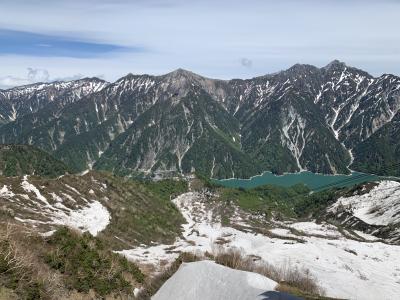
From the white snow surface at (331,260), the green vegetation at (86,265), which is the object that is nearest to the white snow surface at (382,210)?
the white snow surface at (331,260)

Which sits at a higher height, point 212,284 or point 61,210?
point 212,284

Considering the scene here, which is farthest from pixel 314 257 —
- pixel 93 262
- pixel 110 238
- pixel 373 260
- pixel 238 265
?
pixel 93 262

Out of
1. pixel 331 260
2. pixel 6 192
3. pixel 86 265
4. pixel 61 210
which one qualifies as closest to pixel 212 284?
pixel 86 265

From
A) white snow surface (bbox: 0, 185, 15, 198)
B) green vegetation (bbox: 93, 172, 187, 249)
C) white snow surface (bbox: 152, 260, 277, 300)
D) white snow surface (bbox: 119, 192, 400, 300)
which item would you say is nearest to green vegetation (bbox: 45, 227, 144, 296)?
white snow surface (bbox: 152, 260, 277, 300)

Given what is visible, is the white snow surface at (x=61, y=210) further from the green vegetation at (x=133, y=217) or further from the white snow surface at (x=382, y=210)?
the white snow surface at (x=382, y=210)

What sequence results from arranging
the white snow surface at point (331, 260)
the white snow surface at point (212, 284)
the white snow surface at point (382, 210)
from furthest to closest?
the white snow surface at point (382, 210) < the white snow surface at point (331, 260) < the white snow surface at point (212, 284)

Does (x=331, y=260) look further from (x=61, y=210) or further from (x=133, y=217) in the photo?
(x=61, y=210)
